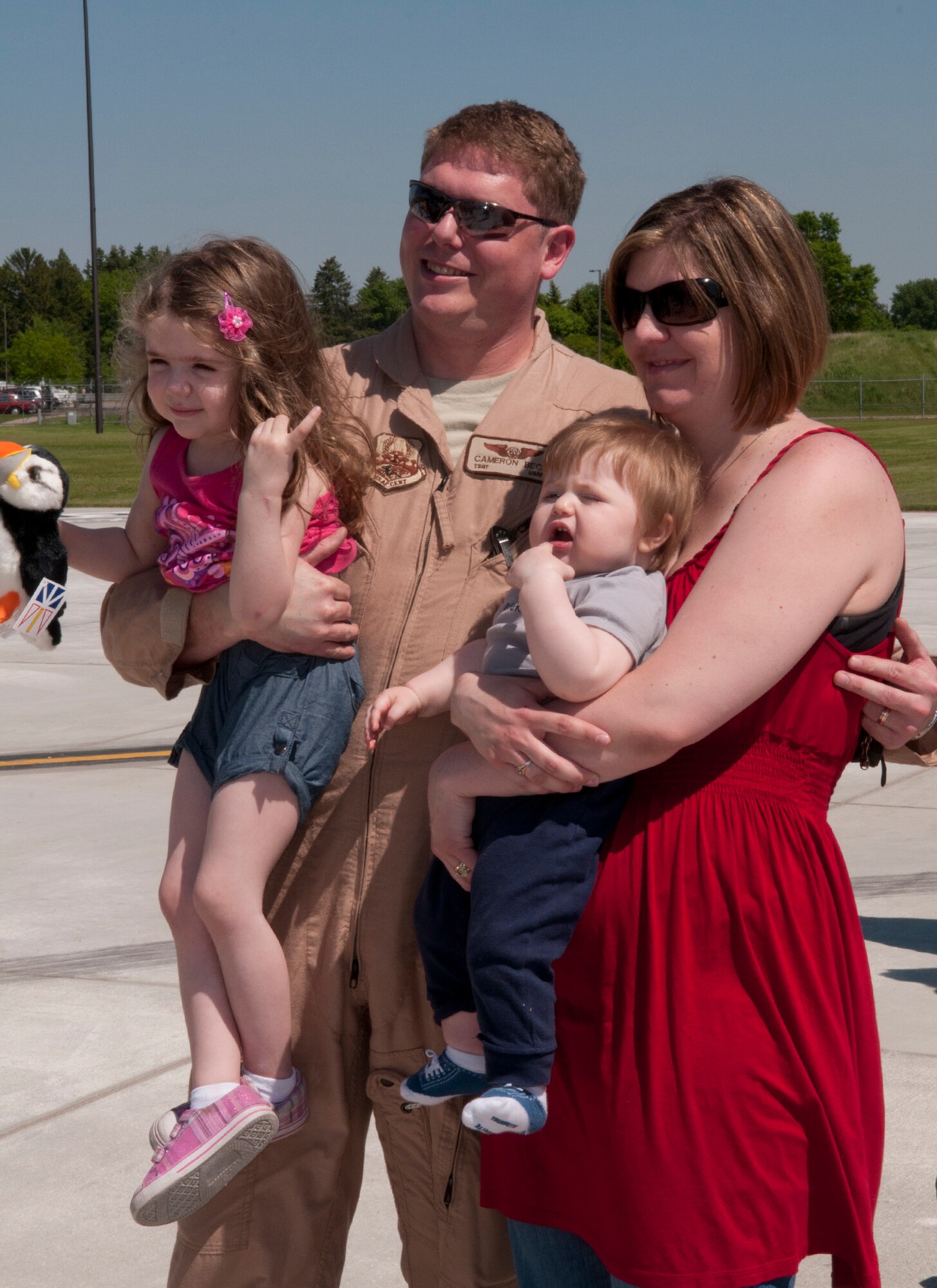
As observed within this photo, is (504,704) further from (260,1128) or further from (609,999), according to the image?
(260,1128)

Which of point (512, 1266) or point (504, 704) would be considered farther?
point (512, 1266)

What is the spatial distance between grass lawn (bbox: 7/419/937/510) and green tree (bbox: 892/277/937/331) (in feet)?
317

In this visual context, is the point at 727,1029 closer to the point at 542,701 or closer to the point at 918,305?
the point at 542,701

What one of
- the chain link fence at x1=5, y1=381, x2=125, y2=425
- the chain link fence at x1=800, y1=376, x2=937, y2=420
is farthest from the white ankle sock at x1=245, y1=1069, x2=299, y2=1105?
the chain link fence at x1=5, y1=381, x2=125, y2=425

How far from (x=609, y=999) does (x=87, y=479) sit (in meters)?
28.5

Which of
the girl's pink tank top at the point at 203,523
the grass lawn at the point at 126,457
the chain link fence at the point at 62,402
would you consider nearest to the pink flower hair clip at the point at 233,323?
the girl's pink tank top at the point at 203,523

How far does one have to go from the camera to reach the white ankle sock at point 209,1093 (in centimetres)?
252

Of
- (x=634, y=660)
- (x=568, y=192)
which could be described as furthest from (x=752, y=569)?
(x=568, y=192)

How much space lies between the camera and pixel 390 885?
8.59 ft

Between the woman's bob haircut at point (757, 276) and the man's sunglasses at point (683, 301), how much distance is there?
0.02 meters

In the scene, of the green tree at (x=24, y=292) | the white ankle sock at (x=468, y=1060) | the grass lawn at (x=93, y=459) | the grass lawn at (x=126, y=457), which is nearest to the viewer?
the white ankle sock at (x=468, y=1060)

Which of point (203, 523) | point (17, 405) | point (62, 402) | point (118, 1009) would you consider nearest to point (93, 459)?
point (118, 1009)

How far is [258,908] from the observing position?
2.59 m

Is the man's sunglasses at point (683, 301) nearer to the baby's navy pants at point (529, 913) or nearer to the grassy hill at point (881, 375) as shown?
the baby's navy pants at point (529, 913)
